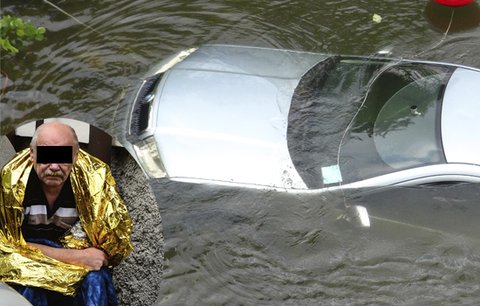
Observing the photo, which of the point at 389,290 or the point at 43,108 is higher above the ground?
the point at 43,108

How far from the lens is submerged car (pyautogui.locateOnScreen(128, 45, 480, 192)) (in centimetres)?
466

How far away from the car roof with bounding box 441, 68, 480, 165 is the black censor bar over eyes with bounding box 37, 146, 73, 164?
7.50 feet

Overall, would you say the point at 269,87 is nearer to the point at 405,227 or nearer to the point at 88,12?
the point at 405,227

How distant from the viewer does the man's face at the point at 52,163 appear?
343cm

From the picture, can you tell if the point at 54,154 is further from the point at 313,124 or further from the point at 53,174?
the point at 313,124

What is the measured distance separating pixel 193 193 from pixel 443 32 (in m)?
3.31

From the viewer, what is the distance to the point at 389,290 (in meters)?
4.78

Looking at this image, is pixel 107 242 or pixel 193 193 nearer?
pixel 107 242

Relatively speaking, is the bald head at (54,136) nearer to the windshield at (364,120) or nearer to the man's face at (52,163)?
the man's face at (52,163)

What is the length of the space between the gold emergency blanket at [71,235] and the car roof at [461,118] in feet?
6.81

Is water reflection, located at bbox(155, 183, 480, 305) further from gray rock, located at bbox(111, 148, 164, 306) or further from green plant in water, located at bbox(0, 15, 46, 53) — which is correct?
green plant in water, located at bbox(0, 15, 46, 53)

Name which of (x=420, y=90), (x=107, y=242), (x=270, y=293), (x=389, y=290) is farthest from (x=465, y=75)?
(x=107, y=242)

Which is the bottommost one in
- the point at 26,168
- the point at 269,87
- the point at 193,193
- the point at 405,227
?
the point at 405,227

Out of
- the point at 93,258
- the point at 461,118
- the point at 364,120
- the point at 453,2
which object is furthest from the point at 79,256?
the point at 453,2
